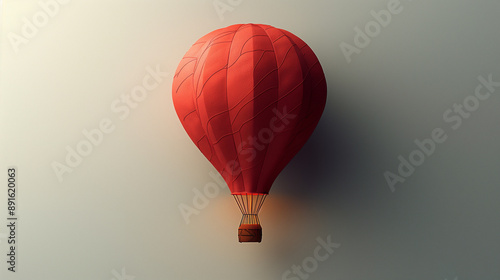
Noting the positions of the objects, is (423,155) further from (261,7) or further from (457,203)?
(261,7)

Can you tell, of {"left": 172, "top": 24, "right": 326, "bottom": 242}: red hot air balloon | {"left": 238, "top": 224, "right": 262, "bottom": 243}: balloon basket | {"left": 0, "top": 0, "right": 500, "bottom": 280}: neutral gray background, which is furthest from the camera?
{"left": 0, "top": 0, "right": 500, "bottom": 280}: neutral gray background

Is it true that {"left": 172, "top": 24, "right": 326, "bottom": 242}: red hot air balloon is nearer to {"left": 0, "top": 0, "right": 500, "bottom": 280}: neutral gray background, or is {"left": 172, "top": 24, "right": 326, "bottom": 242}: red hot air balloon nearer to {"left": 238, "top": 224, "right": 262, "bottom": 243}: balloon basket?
{"left": 238, "top": 224, "right": 262, "bottom": 243}: balloon basket

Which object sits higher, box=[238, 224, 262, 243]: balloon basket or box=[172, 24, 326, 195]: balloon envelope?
box=[172, 24, 326, 195]: balloon envelope

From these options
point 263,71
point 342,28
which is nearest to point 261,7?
point 342,28

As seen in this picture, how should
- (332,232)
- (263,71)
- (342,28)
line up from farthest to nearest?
(342,28), (332,232), (263,71)

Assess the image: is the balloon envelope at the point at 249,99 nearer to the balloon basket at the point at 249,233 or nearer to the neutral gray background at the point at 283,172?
the balloon basket at the point at 249,233

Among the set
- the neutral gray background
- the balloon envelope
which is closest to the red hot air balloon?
the balloon envelope

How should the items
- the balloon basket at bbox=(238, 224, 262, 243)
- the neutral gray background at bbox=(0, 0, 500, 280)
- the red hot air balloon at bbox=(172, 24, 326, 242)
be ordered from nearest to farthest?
the red hot air balloon at bbox=(172, 24, 326, 242) < the balloon basket at bbox=(238, 224, 262, 243) < the neutral gray background at bbox=(0, 0, 500, 280)

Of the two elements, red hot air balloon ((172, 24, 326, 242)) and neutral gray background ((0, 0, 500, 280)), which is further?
neutral gray background ((0, 0, 500, 280))
